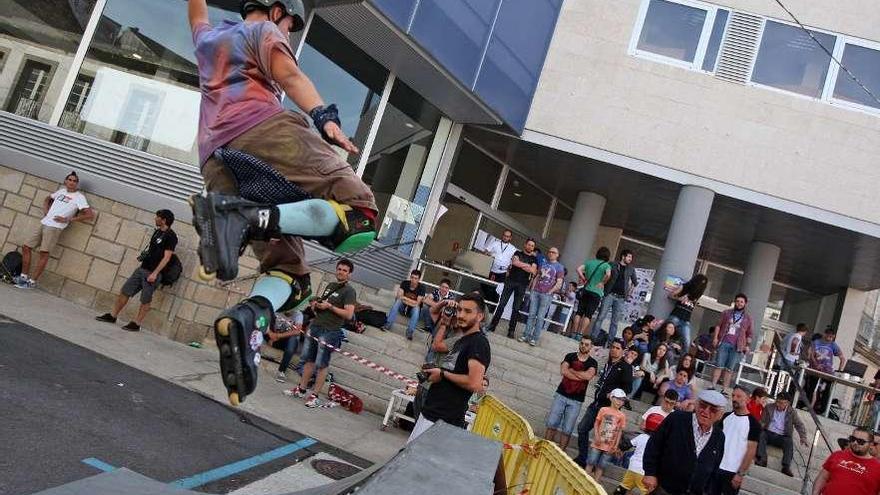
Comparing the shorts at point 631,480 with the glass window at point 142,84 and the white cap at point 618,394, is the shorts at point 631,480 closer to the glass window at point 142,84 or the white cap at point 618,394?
the white cap at point 618,394

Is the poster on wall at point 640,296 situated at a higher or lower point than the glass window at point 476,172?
lower

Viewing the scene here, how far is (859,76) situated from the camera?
1370 cm

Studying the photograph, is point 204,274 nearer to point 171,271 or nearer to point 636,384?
point 171,271

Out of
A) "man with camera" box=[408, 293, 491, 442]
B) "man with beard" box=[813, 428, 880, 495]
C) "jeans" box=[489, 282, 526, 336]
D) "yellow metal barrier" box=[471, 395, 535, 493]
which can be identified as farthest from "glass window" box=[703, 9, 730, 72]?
"man with camera" box=[408, 293, 491, 442]

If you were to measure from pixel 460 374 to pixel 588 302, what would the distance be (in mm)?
7195

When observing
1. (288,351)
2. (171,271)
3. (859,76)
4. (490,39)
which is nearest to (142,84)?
(171,271)

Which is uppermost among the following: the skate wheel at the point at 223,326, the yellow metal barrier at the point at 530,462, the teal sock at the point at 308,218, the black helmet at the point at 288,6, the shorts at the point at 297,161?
the black helmet at the point at 288,6

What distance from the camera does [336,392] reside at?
357 inches

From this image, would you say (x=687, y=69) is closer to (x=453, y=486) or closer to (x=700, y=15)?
(x=700, y=15)

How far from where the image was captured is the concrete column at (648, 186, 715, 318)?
13.8m

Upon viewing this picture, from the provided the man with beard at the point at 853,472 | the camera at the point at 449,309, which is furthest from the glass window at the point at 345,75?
the man with beard at the point at 853,472

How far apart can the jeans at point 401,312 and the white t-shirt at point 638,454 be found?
4.26m

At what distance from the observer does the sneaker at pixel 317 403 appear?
27.3ft

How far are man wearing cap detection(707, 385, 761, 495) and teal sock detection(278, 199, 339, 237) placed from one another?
663 cm
